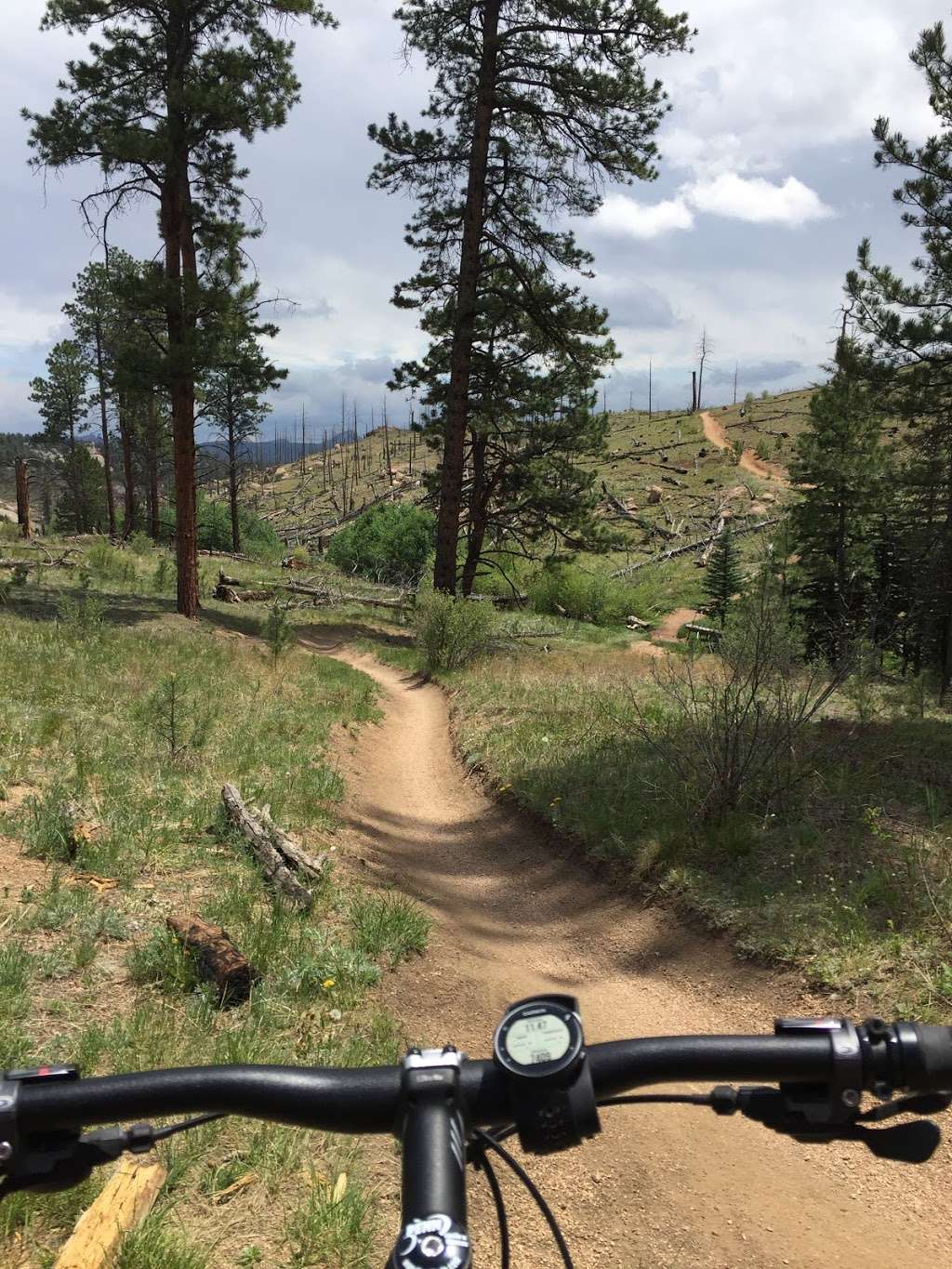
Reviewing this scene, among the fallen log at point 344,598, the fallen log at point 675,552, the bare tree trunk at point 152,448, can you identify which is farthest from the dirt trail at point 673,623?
the bare tree trunk at point 152,448

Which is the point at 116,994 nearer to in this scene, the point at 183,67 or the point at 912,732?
the point at 912,732

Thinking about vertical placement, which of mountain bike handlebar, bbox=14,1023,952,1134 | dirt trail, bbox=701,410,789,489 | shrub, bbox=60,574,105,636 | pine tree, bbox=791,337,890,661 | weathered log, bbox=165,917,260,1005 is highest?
dirt trail, bbox=701,410,789,489

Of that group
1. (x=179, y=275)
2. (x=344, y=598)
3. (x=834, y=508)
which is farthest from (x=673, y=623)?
(x=179, y=275)

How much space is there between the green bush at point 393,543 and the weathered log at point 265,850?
31776 mm

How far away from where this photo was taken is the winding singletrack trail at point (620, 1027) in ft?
11.3

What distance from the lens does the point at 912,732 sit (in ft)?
35.4

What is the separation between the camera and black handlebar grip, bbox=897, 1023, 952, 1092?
1.28 meters

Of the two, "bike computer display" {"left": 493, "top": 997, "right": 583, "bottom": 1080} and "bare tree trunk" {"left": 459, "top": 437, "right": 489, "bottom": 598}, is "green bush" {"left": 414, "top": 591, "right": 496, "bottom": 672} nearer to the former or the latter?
"bare tree trunk" {"left": 459, "top": 437, "right": 489, "bottom": 598}

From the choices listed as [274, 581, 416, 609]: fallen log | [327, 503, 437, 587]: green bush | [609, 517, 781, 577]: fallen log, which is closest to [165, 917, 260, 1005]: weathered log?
[274, 581, 416, 609]: fallen log

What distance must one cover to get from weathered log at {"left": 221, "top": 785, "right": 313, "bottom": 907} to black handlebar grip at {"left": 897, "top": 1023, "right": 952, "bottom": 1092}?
197 inches

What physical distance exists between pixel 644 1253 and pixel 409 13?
22.4 metres

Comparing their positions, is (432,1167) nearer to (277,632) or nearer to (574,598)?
(277,632)

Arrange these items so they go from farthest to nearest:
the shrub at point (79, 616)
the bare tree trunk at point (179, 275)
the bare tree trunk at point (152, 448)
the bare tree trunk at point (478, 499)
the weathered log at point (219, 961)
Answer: the bare tree trunk at point (152, 448) < the bare tree trunk at point (478, 499) < the bare tree trunk at point (179, 275) < the shrub at point (79, 616) < the weathered log at point (219, 961)

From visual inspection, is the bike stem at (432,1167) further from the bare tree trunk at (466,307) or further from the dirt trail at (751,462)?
the dirt trail at (751,462)
